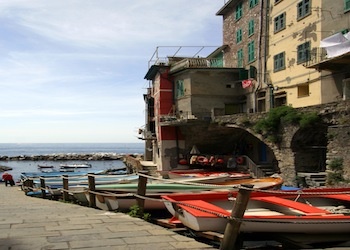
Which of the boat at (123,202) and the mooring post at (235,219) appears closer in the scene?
the mooring post at (235,219)

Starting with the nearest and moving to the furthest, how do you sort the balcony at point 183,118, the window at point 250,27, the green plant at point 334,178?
the green plant at point 334,178, the window at point 250,27, the balcony at point 183,118

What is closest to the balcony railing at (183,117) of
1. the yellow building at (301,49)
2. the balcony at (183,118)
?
the balcony at (183,118)

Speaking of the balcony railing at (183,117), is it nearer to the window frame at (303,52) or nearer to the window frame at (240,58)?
the window frame at (240,58)

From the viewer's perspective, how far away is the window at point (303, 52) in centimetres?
2519

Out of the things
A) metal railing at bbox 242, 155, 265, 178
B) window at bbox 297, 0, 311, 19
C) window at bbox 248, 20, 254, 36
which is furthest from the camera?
window at bbox 248, 20, 254, 36

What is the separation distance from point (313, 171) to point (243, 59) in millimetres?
13600

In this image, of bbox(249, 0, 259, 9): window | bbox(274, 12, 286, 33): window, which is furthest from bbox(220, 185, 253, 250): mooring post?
bbox(249, 0, 259, 9): window

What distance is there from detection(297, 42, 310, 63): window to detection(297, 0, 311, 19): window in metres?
1.86

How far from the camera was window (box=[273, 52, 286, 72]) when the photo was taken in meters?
28.1

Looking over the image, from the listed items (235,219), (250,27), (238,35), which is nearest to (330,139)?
(235,219)

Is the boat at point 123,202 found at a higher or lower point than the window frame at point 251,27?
lower

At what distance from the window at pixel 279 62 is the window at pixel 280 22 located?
1814 millimetres

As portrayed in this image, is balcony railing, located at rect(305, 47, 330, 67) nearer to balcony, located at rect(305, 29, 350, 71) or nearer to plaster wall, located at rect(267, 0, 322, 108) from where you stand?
balcony, located at rect(305, 29, 350, 71)

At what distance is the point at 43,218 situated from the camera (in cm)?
868
